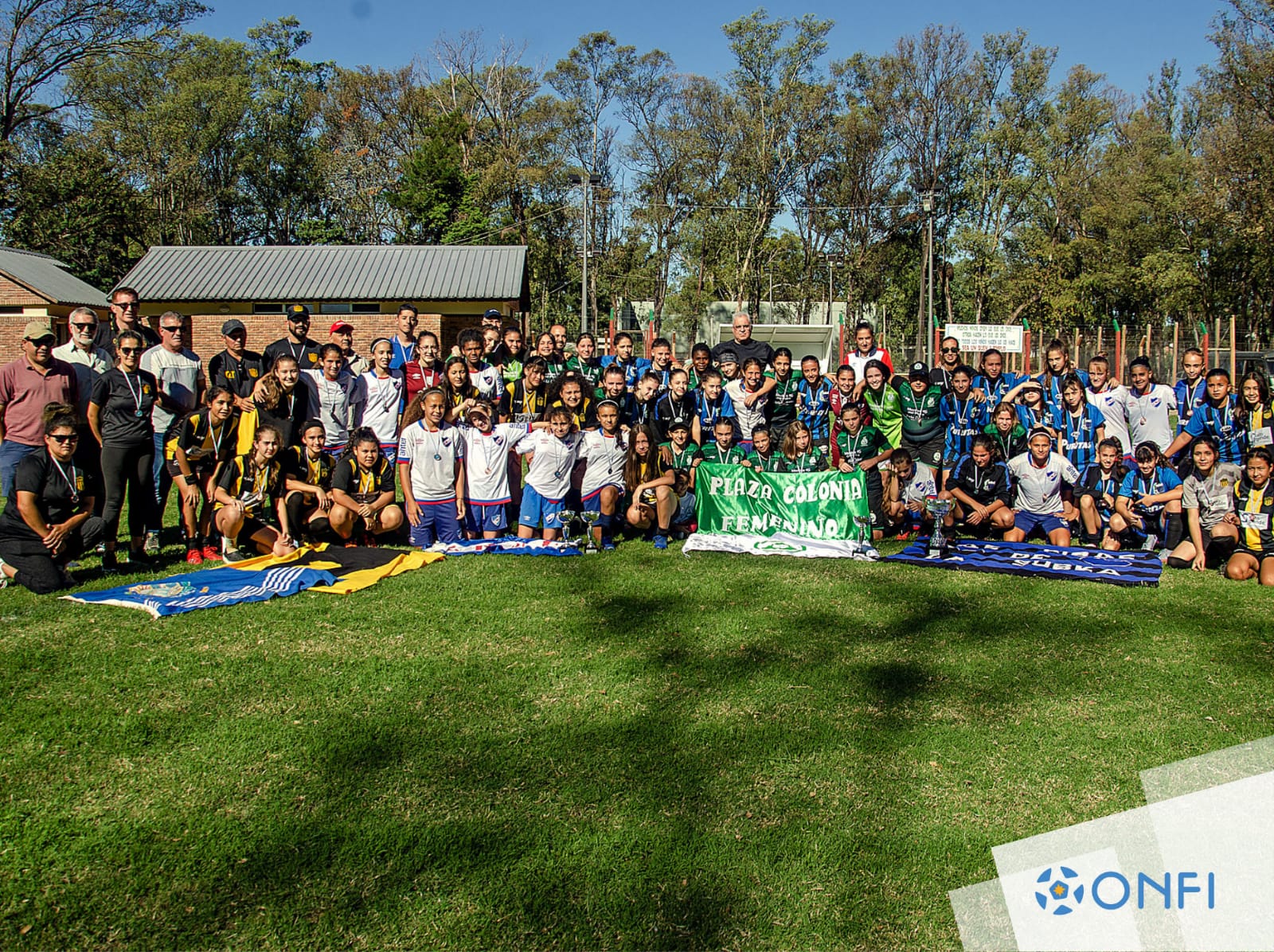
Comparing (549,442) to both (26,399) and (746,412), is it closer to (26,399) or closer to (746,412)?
(746,412)

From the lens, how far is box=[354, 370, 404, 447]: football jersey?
8.35 meters

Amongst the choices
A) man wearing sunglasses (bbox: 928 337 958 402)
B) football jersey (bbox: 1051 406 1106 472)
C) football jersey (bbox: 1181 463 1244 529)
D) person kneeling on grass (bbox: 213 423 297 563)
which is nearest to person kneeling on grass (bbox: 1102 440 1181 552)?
football jersey (bbox: 1181 463 1244 529)

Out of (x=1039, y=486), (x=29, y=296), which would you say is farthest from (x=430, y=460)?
(x=29, y=296)

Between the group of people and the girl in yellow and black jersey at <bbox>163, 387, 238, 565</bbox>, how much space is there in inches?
0.7

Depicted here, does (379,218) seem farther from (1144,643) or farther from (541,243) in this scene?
(1144,643)

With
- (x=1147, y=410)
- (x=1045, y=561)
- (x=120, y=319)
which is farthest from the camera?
(x=1147, y=410)

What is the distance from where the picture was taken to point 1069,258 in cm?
3803

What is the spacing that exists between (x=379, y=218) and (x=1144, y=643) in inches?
1911

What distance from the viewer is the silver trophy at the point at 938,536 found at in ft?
25.1

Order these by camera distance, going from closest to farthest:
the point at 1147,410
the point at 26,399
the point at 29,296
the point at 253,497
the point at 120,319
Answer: the point at 26,399, the point at 253,497, the point at 120,319, the point at 1147,410, the point at 29,296

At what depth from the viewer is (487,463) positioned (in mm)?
8242

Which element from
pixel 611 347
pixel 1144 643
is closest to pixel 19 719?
pixel 1144 643

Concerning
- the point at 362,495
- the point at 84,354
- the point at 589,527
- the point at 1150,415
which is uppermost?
the point at 84,354

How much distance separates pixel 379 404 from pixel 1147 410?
7734 mm
